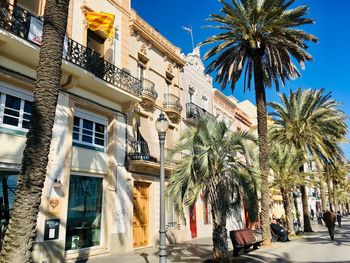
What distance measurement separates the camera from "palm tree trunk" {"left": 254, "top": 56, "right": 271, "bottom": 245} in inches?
641

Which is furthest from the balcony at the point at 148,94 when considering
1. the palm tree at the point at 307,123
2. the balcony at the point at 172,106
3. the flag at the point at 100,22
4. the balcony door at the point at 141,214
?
the palm tree at the point at 307,123

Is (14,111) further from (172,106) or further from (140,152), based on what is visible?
(172,106)

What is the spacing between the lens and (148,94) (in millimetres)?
17484

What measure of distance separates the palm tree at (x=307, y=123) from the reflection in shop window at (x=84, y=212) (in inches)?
676

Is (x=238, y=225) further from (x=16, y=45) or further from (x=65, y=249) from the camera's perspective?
(x=16, y=45)

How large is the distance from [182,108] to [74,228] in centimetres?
1127

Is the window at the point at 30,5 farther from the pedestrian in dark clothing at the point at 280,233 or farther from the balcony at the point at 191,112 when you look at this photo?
the pedestrian in dark clothing at the point at 280,233

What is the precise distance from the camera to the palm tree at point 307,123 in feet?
82.8

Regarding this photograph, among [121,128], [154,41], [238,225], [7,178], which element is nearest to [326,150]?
[238,225]

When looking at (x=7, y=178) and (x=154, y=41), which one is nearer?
(x=7, y=178)

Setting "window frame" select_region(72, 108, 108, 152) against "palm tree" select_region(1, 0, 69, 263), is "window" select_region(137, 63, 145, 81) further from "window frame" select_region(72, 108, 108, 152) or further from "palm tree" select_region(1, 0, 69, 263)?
"palm tree" select_region(1, 0, 69, 263)

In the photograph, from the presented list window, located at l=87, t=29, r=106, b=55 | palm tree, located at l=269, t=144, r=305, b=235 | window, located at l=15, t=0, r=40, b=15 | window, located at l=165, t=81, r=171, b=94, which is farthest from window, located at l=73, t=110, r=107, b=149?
palm tree, located at l=269, t=144, r=305, b=235

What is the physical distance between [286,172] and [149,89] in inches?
418

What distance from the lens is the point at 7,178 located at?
10.5m
